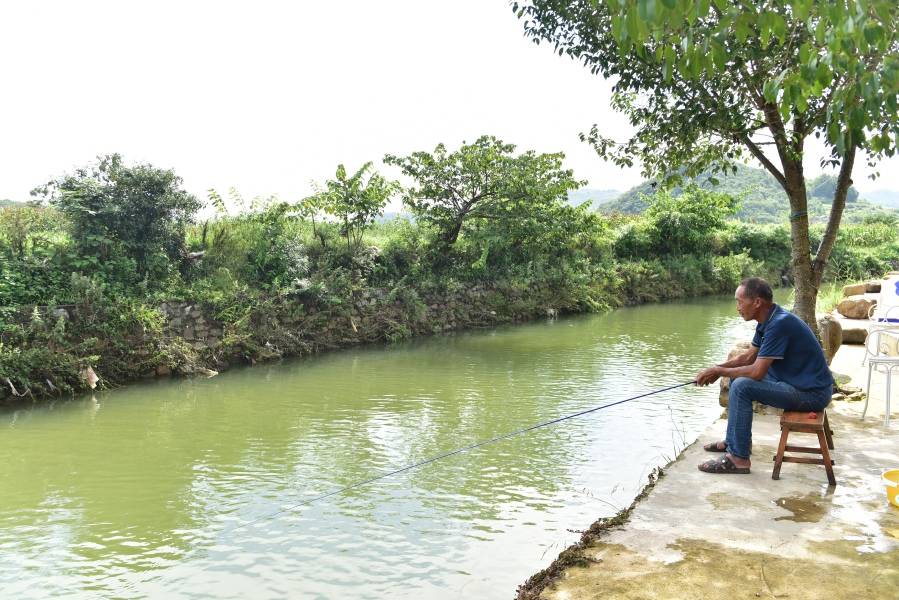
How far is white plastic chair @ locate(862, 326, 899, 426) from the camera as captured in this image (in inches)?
222

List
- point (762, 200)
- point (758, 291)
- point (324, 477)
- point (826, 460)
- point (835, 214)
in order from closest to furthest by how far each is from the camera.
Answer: point (826, 460), point (758, 291), point (324, 477), point (835, 214), point (762, 200)

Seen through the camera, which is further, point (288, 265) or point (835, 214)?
point (288, 265)

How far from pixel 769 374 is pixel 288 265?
10.4m

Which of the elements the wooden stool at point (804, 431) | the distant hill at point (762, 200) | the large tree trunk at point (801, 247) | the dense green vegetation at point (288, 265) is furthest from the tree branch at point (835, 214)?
the distant hill at point (762, 200)

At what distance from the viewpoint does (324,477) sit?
246 inches

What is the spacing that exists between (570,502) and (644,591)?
2.30 m

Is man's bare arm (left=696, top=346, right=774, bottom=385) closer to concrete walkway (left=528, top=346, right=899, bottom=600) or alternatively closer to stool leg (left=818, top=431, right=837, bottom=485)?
stool leg (left=818, top=431, right=837, bottom=485)

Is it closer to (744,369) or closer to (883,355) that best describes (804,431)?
(744,369)

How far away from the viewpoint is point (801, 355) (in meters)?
4.62

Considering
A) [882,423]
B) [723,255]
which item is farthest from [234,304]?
[723,255]

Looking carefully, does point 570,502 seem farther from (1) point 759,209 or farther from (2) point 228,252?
(1) point 759,209

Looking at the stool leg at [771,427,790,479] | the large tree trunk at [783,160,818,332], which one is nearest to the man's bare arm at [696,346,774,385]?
the stool leg at [771,427,790,479]

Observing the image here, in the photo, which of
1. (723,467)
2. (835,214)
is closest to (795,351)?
(723,467)

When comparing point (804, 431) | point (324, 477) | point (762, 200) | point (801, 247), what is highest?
point (762, 200)
